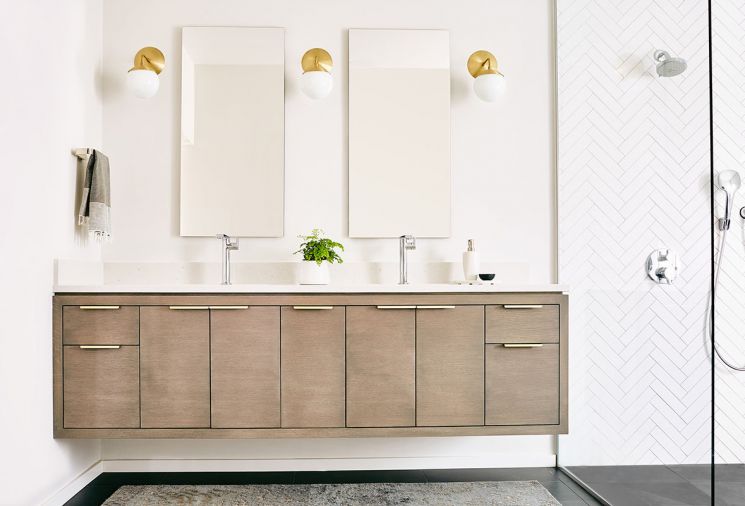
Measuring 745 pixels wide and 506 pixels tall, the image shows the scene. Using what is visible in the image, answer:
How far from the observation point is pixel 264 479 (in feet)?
8.24

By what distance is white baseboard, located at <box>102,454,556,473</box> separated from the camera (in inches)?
103

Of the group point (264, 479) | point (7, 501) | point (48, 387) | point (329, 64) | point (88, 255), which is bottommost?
point (264, 479)

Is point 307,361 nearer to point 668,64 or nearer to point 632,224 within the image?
point 632,224

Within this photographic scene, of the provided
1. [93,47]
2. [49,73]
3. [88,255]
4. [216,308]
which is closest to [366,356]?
[216,308]

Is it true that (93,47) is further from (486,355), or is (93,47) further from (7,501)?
(486,355)

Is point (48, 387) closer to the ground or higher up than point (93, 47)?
closer to the ground

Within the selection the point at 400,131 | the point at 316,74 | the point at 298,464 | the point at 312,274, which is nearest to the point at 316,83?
the point at 316,74

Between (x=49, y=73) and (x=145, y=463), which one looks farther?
(x=145, y=463)

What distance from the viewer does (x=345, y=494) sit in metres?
2.31

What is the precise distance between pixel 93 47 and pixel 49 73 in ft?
1.68

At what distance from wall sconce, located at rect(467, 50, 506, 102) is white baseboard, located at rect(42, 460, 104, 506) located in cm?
266

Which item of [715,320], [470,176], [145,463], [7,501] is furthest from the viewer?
[470,176]

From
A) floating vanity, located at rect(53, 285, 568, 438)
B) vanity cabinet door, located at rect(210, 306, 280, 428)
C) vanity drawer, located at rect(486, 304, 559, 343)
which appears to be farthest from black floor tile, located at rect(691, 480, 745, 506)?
vanity cabinet door, located at rect(210, 306, 280, 428)

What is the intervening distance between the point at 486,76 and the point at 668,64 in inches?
34.8
